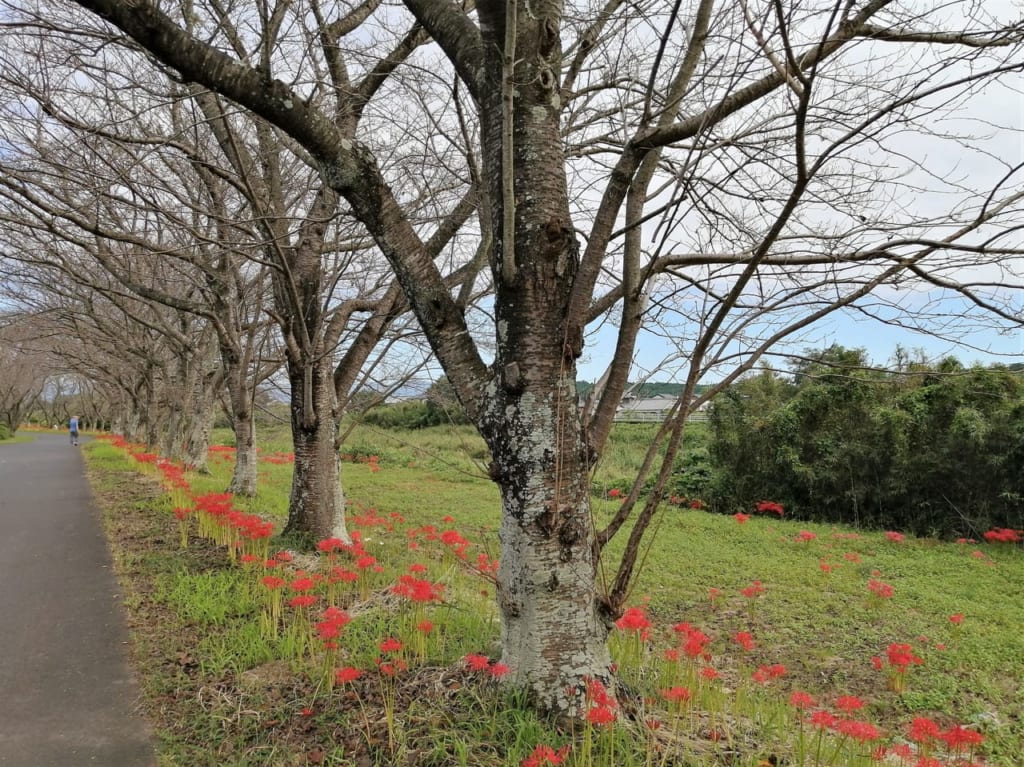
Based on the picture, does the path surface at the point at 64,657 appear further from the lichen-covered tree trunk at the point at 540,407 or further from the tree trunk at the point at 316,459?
the lichen-covered tree trunk at the point at 540,407

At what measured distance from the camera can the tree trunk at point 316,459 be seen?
20.4 ft

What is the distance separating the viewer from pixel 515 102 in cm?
262

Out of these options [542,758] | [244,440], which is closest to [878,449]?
[542,758]

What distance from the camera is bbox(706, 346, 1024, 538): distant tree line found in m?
9.20

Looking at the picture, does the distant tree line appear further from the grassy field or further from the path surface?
the path surface

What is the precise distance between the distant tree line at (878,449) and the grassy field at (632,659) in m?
1.05

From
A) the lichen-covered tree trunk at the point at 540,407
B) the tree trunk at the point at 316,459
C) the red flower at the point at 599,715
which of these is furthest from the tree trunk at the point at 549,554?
the tree trunk at the point at 316,459

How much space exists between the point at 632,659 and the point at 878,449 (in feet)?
30.1

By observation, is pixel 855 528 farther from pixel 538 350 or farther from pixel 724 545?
pixel 538 350

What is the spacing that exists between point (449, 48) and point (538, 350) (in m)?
1.65


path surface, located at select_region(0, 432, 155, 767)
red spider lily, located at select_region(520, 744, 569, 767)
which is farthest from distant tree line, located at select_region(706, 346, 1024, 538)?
path surface, located at select_region(0, 432, 155, 767)

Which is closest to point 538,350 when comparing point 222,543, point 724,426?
point 222,543

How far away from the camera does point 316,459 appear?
6.29 metres

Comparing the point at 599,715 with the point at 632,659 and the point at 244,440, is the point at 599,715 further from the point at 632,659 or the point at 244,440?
the point at 244,440
